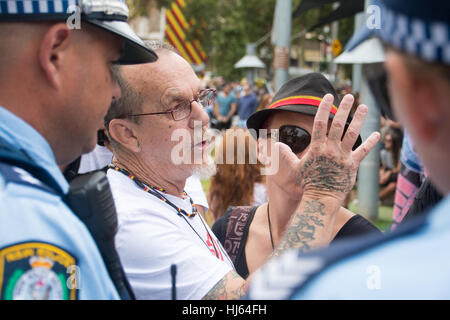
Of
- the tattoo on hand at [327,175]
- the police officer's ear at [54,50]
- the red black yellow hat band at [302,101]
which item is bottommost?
the tattoo on hand at [327,175]

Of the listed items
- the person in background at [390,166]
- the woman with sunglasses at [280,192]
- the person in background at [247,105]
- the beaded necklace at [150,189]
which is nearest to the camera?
the beaded necklace at [150,189]

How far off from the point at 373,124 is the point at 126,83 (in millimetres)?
5837

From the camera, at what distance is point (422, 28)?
0.69 meters

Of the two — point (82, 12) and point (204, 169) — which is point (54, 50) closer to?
point (82, 12)

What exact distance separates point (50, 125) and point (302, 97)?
4.37ft

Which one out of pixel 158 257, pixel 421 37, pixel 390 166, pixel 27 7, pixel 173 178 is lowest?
pixel 390 166

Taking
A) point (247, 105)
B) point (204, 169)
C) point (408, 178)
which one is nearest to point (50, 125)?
point (204, 169)

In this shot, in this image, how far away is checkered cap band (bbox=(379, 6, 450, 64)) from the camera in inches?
26.5

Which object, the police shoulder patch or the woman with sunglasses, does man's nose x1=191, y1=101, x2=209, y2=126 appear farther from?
the police shoulder patch

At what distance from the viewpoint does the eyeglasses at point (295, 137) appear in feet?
7.36

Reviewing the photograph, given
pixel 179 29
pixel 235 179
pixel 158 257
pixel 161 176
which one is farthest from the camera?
pixel 179 29

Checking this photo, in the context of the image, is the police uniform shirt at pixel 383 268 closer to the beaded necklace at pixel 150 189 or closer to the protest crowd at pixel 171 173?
the protest crowd at pixel 171 173

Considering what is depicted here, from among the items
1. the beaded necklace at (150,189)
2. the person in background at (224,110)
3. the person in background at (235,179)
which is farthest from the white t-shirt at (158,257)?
the person in background at (224,110)

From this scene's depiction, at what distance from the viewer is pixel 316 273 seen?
71 cm
